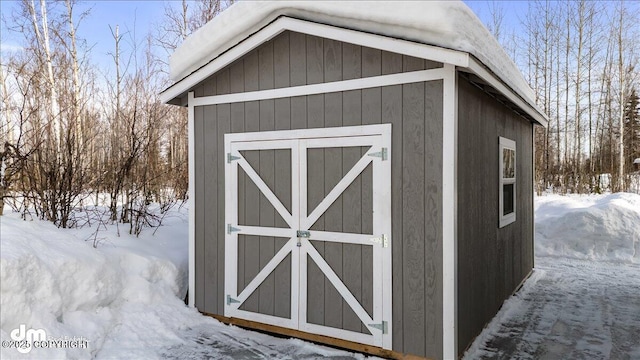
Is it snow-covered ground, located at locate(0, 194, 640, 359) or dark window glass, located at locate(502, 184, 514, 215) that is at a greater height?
dark window glass, located at locate(502, 184, 514, 215)

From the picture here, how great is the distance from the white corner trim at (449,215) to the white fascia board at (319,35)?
201 mm

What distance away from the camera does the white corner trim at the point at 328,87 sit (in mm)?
3482

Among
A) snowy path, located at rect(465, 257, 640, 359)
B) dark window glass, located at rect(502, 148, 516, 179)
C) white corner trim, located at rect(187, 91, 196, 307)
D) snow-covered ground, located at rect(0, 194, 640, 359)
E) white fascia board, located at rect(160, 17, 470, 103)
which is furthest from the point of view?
dark window glass, located at rect(502, 148, 516, 179)

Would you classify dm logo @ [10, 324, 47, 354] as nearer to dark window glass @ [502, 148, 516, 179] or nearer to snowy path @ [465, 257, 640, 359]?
snowy path @ [465, 257, 640, 359]

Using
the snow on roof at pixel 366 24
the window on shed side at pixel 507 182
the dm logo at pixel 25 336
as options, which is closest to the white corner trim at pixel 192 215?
the snow on roof at pixel 366 24

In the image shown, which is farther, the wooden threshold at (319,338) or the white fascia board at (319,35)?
the wooden threshold at (319,338)

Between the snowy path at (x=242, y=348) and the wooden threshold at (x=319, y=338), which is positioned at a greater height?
the wooden threshold at (x=319, y=338)

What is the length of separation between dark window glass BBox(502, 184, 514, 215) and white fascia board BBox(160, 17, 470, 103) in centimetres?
261

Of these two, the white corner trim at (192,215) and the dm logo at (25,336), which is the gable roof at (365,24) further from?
the dm logo at (25,336)

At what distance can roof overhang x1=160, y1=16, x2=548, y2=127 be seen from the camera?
3223mm

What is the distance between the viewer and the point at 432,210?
346 centimetres

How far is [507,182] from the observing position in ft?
17.5

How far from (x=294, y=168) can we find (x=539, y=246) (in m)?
6.75

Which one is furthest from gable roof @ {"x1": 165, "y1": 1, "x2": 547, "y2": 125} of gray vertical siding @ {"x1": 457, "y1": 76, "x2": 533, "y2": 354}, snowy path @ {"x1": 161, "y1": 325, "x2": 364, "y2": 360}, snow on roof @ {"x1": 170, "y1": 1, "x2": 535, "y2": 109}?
snowy path @ {"x1": 161, "y1": 325, "x2": 364, "y2": 360}
